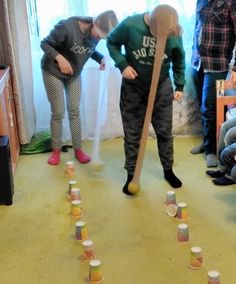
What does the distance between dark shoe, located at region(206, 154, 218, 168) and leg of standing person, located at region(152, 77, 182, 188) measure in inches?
14.0

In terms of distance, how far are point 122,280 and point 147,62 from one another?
1.12 m

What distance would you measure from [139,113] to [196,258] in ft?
3.06

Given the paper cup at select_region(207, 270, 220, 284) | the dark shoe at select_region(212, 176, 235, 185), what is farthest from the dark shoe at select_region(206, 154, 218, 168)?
the paper cup at select_region(207, 270, 220, 284)

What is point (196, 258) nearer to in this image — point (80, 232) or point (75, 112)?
point (80, 232)

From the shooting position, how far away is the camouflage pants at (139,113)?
2.36 meters

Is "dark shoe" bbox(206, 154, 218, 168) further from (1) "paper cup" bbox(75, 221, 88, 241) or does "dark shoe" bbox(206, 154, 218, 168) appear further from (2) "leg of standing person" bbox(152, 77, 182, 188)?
(1) "paper cup" bbox(75, 221, 88, 241)

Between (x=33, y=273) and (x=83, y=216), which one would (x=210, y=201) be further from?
(x=33, y=273)

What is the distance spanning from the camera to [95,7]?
3.05m

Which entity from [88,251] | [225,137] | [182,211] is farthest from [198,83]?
[88,251]

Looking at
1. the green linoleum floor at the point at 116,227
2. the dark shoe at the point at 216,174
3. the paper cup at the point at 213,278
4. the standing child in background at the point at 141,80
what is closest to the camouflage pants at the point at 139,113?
the standing child in background at the point at 141,80

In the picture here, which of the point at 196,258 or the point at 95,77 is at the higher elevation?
the point at 95,77

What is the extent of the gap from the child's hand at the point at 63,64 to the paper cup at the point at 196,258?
142 centimetres

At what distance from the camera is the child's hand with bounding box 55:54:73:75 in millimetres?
2639

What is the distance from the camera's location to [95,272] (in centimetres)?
169
